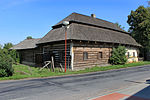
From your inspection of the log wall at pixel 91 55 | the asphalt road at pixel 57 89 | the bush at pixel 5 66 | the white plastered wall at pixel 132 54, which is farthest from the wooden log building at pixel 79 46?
the asphalt road at pixel 57 89

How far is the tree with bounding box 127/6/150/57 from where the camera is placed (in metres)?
31.8

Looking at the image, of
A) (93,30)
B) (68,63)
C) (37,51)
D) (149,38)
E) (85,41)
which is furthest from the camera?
(149,38)

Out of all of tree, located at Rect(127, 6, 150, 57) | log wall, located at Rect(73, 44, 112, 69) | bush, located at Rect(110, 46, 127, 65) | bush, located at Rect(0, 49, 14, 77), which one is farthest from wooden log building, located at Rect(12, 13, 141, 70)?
tree, located at Rect(127, 6, 150, 57)

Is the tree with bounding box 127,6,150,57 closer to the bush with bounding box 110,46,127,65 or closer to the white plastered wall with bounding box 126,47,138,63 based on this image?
the white plastered wall with bounding box 126,47,138,63

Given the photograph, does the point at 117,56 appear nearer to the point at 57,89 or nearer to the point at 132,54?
the point at 132,54

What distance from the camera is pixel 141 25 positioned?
32.5 metres

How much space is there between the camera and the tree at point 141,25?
3181 cm

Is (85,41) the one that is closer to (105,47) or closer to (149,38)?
(105,47)

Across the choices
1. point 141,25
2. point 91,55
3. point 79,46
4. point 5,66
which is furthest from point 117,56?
point 141,25

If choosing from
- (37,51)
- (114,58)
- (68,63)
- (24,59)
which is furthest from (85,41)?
(24,59)

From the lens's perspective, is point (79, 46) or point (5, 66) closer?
point (5, 66)

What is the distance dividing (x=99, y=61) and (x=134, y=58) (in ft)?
40.0

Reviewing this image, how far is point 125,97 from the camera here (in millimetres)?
5660

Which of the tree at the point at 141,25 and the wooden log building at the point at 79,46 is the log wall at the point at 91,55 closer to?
the wooden log building at the point at 79,46
